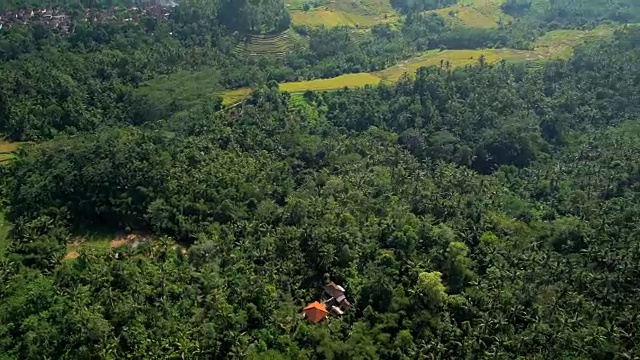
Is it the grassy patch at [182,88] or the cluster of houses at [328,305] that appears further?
the grassy patch at [182,88]

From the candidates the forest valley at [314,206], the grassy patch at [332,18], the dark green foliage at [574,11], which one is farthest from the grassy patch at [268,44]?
the dark green foliage at [574,11]

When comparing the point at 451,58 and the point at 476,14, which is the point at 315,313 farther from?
the point at 476,14

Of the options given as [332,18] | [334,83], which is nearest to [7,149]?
[334,83]

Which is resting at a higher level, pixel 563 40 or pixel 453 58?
pixel 453 58

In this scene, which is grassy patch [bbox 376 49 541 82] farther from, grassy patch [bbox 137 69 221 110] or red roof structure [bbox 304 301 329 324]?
red roof structure [bbox 304 301 329 324]

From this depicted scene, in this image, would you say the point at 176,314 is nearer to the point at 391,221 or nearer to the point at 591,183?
the point at 391,221

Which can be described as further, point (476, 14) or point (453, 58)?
point (476, 14)

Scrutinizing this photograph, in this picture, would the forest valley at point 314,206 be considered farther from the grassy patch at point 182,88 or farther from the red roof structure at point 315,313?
the grassy patch at point 182,88
